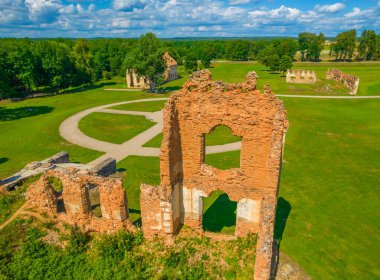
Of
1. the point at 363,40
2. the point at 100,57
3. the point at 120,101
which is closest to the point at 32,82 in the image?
the point at 120,101

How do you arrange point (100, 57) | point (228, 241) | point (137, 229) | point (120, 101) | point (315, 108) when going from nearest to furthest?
point (228, 241) → point (137, 229) → point (315, 108) → point (120, 101) → point (100, 57)

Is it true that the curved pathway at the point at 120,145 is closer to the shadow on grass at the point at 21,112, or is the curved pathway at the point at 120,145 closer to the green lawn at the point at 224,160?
the green lawn at the point at 224,160

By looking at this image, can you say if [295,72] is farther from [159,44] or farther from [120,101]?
[120,101]

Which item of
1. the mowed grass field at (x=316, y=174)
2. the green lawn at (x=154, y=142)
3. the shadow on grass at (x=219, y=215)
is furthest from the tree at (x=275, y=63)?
the shadow on grass at (x=219, y=215)

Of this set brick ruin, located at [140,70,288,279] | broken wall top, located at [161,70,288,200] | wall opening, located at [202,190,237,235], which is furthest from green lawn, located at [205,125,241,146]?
broken wall top, located at [161,70,288,200]

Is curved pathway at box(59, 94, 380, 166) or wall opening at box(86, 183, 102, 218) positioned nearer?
wall opening at box(86, 183, 102, 218)

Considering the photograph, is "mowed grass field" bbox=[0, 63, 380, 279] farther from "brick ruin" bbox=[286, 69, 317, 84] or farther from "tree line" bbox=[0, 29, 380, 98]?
"brick ruin" bbox=[286, 69, 317, 84]

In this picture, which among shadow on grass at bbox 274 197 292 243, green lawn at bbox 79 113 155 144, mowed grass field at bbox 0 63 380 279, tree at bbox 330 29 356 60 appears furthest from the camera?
tree at bbox 330 29 356 60

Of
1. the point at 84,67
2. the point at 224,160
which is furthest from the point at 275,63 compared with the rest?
the point at 224,160
